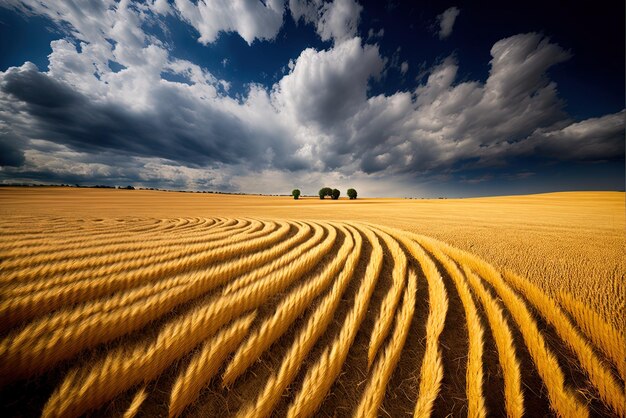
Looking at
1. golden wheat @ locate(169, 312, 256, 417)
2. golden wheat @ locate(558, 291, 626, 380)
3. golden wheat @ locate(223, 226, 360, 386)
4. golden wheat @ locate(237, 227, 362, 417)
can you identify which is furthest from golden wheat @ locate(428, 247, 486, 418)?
golden wheat @ locate(169, 312, 256, 417)

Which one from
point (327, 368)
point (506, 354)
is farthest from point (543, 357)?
point (327, 368)

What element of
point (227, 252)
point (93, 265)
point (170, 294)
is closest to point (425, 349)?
point (170, 294)

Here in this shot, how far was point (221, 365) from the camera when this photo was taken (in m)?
1.80

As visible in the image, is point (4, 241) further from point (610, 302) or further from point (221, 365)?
point (610, 302)

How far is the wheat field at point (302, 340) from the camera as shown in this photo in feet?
5.01

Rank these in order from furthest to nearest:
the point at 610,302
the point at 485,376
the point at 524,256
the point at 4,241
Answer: the point at 4,241
the point at 524,256
the point at 610,302
the point at 485,376

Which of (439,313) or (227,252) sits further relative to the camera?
(227,252)

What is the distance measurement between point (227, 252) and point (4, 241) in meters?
4.91

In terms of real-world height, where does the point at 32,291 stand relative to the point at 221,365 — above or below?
above

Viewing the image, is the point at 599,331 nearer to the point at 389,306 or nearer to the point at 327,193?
the point at 389,306

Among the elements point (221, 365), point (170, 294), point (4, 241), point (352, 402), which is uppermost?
point (4, 241)

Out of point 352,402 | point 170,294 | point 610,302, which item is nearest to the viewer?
point 352,402

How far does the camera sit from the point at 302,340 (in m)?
2.07

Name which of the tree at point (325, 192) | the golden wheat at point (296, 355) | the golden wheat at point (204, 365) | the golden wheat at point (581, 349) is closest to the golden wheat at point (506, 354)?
the golden wheat at point (581, 349)
